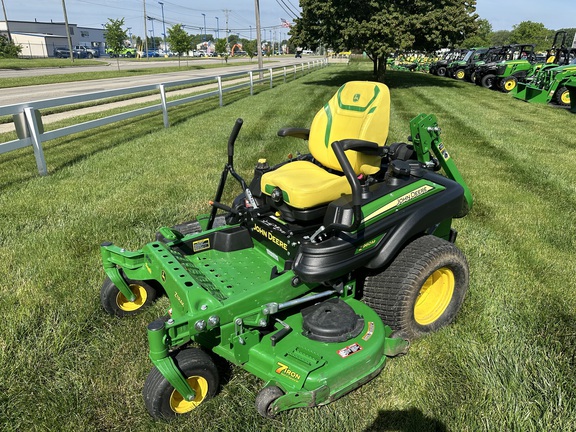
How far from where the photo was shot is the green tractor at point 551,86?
13.7 m

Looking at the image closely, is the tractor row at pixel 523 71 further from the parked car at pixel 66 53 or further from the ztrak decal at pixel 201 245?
the parked car at pixel 66 53

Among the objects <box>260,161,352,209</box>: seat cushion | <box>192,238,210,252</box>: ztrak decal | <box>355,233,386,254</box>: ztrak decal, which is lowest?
<box>192,238,210,252</box>: ztrak decal

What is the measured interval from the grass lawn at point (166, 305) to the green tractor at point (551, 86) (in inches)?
312

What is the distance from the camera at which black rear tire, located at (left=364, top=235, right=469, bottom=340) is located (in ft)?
9.15

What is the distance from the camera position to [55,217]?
15.3ft

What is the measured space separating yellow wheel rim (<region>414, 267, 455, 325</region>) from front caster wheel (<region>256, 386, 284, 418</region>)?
1.27 metres

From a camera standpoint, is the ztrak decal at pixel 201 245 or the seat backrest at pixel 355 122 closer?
the seat backrest at pixel 355 122

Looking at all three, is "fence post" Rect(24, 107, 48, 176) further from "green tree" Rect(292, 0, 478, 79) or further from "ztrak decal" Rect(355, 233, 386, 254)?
"green tree" Rect(292, 0, 478, 79)

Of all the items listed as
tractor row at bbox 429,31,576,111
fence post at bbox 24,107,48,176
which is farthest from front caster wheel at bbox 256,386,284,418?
tractor row at bbox 429,31,576,111

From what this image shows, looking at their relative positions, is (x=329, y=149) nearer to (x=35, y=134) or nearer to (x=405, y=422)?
(x=405, y=422)

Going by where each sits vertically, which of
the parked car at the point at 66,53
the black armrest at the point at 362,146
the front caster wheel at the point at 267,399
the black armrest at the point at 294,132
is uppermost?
the black armrest at the point at 362,146

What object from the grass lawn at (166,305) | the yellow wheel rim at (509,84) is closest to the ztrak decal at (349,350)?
the grass lawn at (166,305)

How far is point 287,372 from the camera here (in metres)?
2.33

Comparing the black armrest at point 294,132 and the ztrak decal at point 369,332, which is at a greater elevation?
the black armrest at point 294,132
